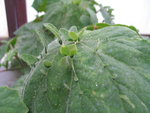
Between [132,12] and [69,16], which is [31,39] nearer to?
[69,16]

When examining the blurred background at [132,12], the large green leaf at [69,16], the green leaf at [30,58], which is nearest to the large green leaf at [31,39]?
the large green leaf at [69,16]

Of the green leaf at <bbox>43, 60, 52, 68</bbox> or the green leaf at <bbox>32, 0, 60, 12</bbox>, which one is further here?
the green leaf at <bbox>32, 0, 60, 12</bbox>

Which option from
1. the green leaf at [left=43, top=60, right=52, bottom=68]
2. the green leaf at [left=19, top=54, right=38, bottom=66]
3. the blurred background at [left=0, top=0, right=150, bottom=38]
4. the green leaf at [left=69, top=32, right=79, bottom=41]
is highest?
the green leaf at [left=69, top=32, right=79, bottom=41]

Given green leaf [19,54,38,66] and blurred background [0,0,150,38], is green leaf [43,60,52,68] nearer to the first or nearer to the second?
green leaf [19,54,38,66]

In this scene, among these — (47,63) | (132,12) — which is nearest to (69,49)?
(47,63)

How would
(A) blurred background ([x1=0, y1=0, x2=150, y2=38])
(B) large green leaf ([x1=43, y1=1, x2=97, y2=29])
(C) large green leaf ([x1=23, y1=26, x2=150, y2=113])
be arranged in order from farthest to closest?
1. (A) blurred background ([x1=0, y1=0, x2=150, y2=38])
2. (B) large green leaf ([x1=43, y1=1, x2=97, y2=29])
3. (C) large green leaf ([x1=23, y1=26, x2=150, y2=113])

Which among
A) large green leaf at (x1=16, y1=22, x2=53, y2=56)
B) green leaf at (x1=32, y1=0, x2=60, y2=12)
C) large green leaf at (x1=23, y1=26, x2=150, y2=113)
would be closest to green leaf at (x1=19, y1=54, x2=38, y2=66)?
large green leaf at (x1=23, y1=26, x2=150, y2=113)

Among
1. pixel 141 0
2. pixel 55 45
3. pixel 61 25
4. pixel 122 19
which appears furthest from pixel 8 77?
pixel 141 0
